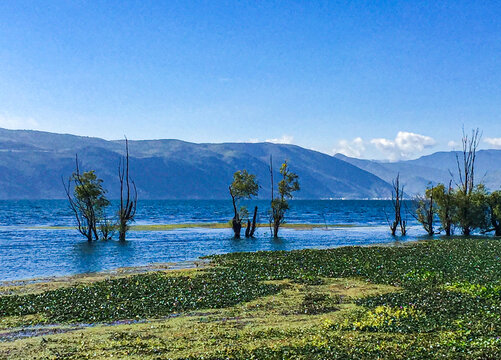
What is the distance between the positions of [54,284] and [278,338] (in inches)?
843

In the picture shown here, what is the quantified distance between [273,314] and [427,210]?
218 feet

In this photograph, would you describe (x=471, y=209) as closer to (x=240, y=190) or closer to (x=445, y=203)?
(x=445, y=203)

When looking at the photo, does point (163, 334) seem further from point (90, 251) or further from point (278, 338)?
point (90, 251)

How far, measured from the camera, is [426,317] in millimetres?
20453

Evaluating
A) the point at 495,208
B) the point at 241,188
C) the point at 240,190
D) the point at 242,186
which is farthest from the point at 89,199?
the point at 495,208

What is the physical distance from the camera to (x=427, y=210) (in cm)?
8238

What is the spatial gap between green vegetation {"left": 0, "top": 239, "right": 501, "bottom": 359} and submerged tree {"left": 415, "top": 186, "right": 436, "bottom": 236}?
145 feet

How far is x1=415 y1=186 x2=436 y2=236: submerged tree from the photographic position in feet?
264

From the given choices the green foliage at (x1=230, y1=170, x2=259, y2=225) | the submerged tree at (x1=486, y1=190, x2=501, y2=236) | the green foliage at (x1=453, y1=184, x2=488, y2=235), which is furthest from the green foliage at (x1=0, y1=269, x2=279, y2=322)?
the submerged tree at (x1=486, y1=190, x2=501, y2=236)

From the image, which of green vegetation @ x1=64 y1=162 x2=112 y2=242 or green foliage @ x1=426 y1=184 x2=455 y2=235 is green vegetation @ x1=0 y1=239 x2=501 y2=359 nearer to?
green vegetation @ x1=64 y1=162 x2=112 y2=242

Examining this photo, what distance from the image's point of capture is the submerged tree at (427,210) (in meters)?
80.6

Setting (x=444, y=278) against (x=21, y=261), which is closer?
(x=444, y=278)

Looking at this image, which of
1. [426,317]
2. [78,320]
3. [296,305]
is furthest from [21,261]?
[426,317]

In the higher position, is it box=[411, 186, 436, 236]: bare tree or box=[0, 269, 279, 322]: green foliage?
box=[411, 186, 436, 236]: bare tree
